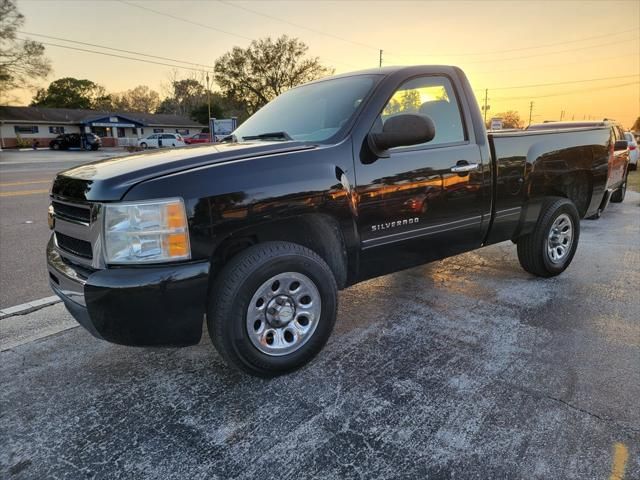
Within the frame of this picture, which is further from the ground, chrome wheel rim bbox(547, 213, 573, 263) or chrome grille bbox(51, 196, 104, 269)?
chrome grille bbox(51, 196, 104, 269)

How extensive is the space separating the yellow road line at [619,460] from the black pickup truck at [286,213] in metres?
1.63

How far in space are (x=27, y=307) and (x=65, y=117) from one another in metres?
61.7

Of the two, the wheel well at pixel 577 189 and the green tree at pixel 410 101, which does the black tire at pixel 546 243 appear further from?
the green tree at pixel 410 101

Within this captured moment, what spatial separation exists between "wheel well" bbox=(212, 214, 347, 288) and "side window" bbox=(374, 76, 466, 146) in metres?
1.12

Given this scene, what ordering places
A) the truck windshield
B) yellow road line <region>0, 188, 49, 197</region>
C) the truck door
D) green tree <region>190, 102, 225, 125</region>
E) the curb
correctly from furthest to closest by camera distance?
green tree <region>190, 102, 225, 125</region>
yellow road line <region>0, 188, 49, 197</region>
the curb
the truck windshield
the truck door

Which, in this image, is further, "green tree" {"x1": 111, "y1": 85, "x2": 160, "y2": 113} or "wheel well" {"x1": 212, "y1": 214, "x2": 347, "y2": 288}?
"green tree" {"x1": 111, "y1": 85, "x2": 160, "y2": 113}

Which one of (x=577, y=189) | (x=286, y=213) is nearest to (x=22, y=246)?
(x=286, y=213)

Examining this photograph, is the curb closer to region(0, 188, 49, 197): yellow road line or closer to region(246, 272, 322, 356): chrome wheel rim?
region(246, 272, 322, 356): chrome wheel rim

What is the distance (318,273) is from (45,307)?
2764 millimetres

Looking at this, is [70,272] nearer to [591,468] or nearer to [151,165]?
[151,165]

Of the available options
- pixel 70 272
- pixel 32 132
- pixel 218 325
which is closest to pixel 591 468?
pixel 218 325

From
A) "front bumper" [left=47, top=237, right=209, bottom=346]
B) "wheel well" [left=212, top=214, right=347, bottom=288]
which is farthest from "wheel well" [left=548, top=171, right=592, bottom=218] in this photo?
A: "front bumper" [left=47, top=237, right=209, bottom=346]

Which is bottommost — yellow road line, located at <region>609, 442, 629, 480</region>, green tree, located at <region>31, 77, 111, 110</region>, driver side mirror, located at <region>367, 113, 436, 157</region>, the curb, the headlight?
yellow road line, located at <region>609, 442, 629, 480</region>

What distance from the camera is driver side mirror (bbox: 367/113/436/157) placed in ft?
9.61
